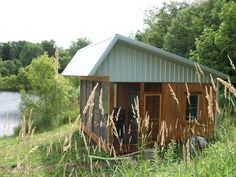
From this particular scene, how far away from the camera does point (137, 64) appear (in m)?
11.3

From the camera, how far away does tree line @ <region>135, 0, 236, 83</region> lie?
48.7 ft

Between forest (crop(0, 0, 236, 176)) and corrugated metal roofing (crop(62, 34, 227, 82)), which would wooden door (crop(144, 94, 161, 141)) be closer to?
corrugated metal roofing (crop(62, 34, 227, 82))

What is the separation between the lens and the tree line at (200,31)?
14852mm

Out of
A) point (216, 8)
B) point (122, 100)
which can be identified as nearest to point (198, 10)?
point (216, 8)

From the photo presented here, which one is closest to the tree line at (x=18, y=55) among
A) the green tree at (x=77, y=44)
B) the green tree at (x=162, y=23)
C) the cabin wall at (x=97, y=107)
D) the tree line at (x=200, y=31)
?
the green tree at (x=77, y=44)

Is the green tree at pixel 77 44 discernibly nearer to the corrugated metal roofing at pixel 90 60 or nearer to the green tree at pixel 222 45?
the green tree at pixel 222 45

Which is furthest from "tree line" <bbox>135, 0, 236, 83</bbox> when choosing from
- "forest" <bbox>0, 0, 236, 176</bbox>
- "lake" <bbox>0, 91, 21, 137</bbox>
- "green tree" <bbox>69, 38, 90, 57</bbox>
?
"green tree" <bbox>69, 38, 90, 57</bbox>

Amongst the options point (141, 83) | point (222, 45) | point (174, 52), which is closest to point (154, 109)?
point (141, 83)

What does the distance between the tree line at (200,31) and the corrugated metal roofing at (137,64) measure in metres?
1.73

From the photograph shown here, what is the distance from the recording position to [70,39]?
61.4 metres

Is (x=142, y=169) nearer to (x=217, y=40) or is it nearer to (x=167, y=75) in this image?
(x=167, y=75)

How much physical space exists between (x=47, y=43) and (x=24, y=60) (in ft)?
17.6

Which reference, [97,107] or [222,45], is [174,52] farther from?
[97,107]

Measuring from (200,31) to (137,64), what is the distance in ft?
36.7
